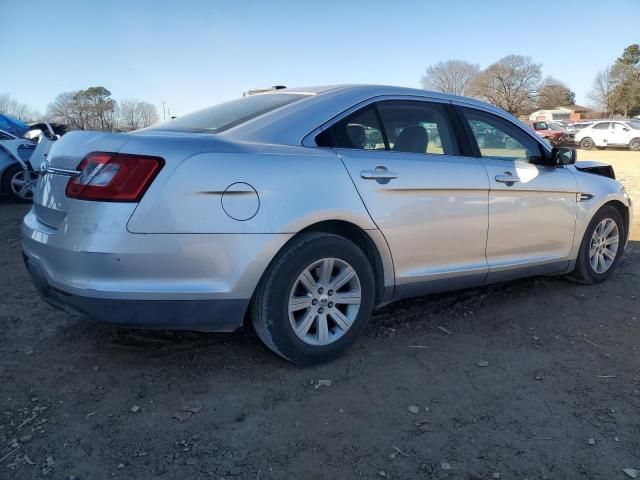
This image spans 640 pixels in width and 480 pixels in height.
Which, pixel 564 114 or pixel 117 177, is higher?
pixel 117 177

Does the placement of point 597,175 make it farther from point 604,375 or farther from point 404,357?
point 404,357

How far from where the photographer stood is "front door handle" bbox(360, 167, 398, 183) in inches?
117

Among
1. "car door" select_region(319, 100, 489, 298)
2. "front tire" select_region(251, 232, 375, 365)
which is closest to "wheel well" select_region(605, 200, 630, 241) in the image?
"car door" select_region(319, 100, 489, 298)

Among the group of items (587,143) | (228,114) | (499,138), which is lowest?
(587,143)

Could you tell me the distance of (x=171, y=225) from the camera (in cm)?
244

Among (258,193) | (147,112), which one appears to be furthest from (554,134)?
(258,193)

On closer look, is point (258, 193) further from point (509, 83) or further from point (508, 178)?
point (509, 83)

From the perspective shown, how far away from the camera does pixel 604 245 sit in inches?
183

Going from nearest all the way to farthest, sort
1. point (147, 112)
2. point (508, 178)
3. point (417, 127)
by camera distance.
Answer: point (417, 127)
point (508, 178)
point (147, 112)

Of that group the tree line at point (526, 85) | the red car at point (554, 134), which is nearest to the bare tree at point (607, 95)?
the tree line at point (526, 85)

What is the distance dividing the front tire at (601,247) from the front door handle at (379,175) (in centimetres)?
223

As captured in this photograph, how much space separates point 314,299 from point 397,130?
1.20m

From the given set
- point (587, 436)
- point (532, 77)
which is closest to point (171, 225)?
point (587, 436)

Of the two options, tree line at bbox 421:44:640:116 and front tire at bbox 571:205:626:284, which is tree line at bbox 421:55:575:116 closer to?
tree line at bbox 421:44:640:116
